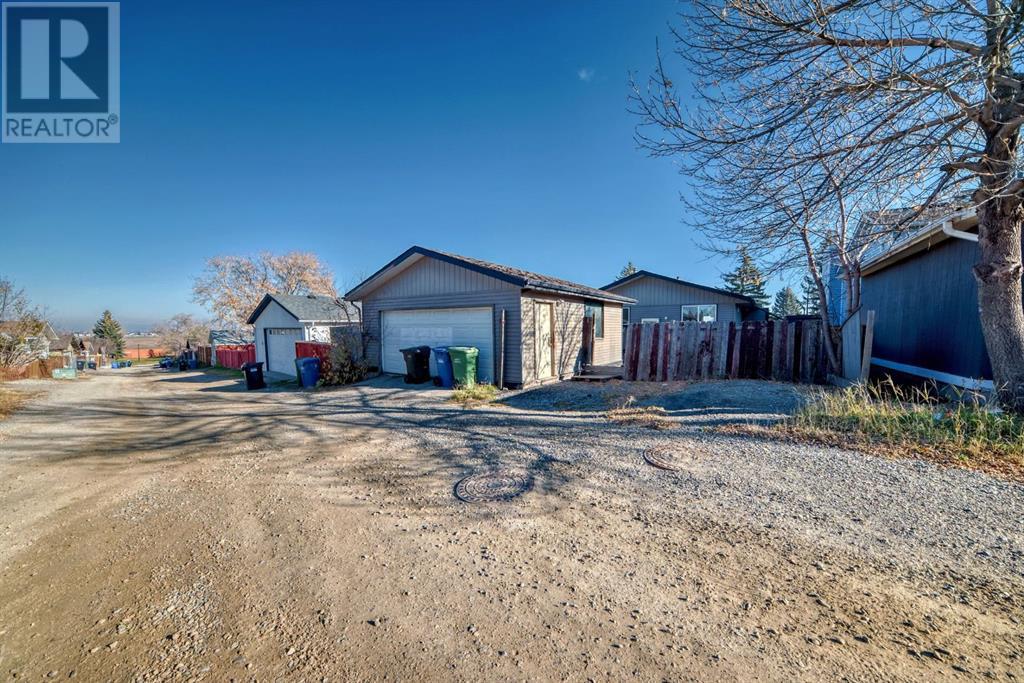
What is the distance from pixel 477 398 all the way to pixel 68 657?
699 centimetres

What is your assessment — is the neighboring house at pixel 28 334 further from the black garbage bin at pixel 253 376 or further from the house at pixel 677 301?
the house at pixel 677 301

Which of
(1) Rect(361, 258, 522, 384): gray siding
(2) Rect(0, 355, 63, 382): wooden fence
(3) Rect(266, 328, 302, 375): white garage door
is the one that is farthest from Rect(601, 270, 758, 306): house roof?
(2) Rect(0, 355, 63, 382): wooden fence

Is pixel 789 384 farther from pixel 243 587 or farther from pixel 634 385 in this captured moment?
pixel 243 587

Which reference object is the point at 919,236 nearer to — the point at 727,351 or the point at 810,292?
the point at 727,351

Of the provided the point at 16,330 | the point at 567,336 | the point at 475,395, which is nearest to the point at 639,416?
the point at 475,395

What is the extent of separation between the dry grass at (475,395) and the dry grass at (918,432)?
4792 mm

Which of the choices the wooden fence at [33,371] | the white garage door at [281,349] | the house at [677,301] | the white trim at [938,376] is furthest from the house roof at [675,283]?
the wooden fence at [33,371]

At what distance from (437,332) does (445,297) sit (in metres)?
1.08

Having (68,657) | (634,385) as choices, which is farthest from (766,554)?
(634,385)

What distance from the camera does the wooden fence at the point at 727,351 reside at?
29.5ft

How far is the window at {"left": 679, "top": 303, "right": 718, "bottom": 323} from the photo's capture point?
1845 centimetres

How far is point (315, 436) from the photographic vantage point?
581 cm

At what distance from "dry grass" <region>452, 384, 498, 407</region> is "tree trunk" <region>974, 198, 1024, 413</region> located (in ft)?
24.5

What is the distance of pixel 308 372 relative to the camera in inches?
475
